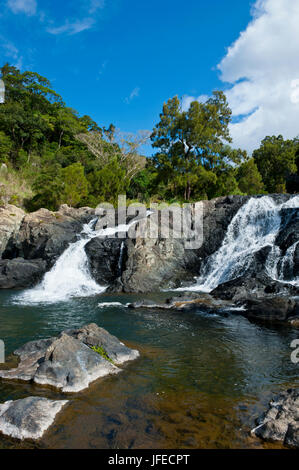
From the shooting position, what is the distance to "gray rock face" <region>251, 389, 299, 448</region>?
415cm

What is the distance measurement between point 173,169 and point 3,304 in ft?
63.5

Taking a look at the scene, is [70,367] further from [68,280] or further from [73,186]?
[73,186]

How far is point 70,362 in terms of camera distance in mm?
5992

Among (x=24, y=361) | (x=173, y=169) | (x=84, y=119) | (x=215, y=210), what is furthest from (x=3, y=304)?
(x=84, y=119)

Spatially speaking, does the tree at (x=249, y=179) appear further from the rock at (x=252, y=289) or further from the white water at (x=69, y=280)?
the rock at (x=252, y=289)

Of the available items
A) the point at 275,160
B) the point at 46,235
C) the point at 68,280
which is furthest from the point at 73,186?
the point at 275,160

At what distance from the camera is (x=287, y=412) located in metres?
4.44

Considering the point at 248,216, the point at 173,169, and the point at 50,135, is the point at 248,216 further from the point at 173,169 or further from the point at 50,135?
the point at 50,135

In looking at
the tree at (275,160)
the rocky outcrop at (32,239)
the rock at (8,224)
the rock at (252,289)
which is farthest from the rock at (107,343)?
the tree at (275,160)

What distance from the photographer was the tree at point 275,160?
44156 mm

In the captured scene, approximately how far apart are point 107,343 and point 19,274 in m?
12.6

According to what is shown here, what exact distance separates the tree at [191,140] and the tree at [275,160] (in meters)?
18.1

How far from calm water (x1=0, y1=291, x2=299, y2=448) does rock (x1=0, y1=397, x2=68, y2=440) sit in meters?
0.13

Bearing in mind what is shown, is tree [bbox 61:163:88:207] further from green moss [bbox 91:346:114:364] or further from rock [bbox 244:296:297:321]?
green moss [bbox 91:346:114:364]
